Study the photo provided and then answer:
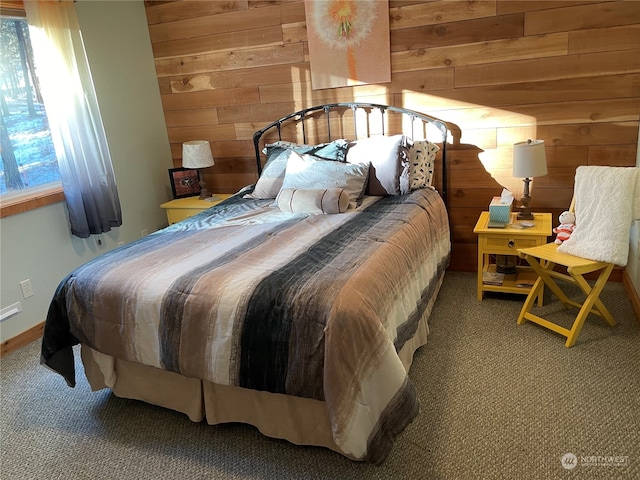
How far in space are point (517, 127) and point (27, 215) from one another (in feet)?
10.00

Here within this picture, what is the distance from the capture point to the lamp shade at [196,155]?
3566 millimetres

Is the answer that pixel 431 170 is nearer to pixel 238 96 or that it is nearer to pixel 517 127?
pixel 517 127

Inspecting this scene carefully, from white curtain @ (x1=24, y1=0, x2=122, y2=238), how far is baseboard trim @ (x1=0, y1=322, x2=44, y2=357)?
64 cm

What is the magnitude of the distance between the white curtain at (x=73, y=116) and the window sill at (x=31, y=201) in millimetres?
81

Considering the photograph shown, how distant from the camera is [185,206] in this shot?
3.58 meters

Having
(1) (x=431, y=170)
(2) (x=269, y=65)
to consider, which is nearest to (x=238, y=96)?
(2) (x=269, y=65)

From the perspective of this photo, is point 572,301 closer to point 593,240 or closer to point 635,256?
point 635,256

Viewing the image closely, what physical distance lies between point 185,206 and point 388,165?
1579 mm

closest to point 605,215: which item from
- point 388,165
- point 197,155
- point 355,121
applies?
point 388,165

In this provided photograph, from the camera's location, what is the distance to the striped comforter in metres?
1.61

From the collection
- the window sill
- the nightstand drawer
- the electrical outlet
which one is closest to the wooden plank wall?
the nightstand drawer

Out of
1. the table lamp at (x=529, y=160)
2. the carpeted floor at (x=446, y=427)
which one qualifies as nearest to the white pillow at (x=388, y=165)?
the table lamp at (x=529, y=160)

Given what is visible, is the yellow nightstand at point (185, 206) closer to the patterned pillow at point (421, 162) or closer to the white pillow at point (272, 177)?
the white pillow at point (272, 177)

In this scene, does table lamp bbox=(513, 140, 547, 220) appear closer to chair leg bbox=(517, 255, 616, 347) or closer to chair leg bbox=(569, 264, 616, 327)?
chair leg bbox=(517, 255, 616, 347)
